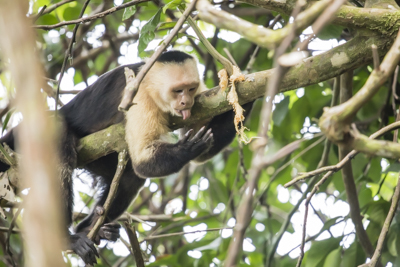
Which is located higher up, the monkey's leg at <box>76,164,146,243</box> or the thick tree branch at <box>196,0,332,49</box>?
the monkey's leg at <box>76,164,146,243</box>

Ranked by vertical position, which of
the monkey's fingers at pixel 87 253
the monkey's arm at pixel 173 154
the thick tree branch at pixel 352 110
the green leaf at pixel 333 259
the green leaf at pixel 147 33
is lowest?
the thick tree branch at pixel 352 110

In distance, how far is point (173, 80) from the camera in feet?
12.8

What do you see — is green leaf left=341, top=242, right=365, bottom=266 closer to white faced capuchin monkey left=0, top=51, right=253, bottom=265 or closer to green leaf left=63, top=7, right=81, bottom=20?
white faced capuchin monkey left=0, top=51, right=253, bottom=265

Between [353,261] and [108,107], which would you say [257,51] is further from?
[353,261]

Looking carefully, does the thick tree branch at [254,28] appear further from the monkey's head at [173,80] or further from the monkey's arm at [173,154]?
the monkey's head at [173,80]

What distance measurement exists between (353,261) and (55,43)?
407cm

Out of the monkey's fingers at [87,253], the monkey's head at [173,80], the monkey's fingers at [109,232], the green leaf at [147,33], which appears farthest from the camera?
the monkey's fingers at [109,232]

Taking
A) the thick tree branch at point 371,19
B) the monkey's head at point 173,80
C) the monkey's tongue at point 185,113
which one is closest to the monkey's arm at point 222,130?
the monkey's head at point 173,80

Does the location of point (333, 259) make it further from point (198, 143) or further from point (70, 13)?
point (70, 13)

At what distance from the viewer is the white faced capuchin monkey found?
11.6 feet

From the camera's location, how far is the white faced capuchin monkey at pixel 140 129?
3.54 m

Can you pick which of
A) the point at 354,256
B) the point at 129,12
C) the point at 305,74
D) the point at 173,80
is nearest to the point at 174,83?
the point at 173,80

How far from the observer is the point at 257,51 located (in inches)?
179

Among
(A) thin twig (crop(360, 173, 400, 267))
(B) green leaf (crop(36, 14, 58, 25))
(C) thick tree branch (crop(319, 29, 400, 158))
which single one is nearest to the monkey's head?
(B) green leaf (crop(36, 14, 58, 25))
